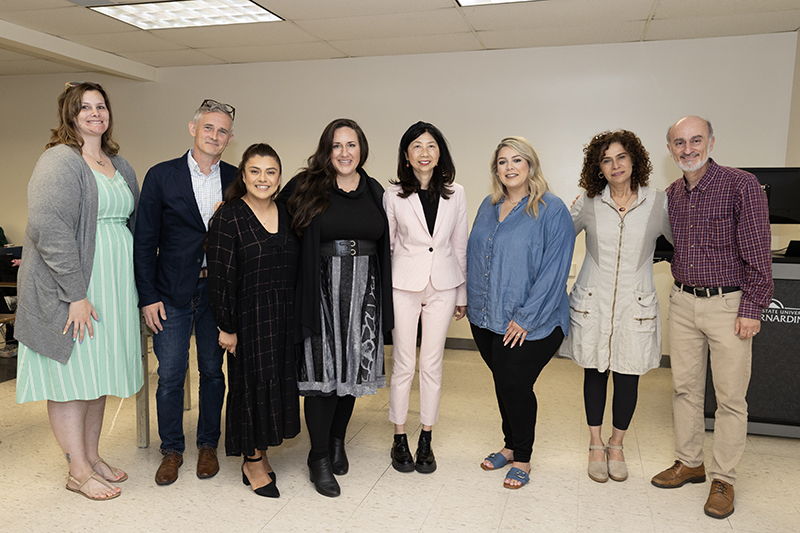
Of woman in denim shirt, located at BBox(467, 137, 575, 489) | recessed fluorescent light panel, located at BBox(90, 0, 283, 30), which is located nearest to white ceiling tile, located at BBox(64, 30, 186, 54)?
recessed fluorescent light panel, located at BBox(90, 0, 283, 30)

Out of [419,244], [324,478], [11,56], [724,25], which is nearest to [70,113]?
[419,244]

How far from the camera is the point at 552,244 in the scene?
8.31 feet

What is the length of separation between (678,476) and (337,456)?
5.31 ft

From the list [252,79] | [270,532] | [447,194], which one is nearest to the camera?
[270,532]

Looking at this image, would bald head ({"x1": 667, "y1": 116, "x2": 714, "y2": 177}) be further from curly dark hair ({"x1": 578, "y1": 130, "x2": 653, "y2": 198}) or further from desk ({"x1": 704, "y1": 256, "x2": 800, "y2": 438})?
desk ({"x1": 704, "y1": 256, "x2": 800, "y2": 438})

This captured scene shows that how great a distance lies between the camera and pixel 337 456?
2.85m

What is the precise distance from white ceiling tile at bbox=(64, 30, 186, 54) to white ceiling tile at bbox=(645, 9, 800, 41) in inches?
158

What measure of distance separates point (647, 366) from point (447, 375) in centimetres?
213

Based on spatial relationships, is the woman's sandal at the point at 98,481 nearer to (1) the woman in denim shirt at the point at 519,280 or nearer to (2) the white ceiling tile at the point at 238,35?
(1) the woman in denim shirt at the point at 519,280

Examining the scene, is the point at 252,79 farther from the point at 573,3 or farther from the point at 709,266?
the point at 709,266

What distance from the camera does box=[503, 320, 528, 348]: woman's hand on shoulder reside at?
254 cm

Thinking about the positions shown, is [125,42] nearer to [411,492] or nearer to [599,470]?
[411,492]

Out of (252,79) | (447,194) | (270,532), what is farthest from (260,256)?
(252,79)

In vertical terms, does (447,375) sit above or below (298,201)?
below
